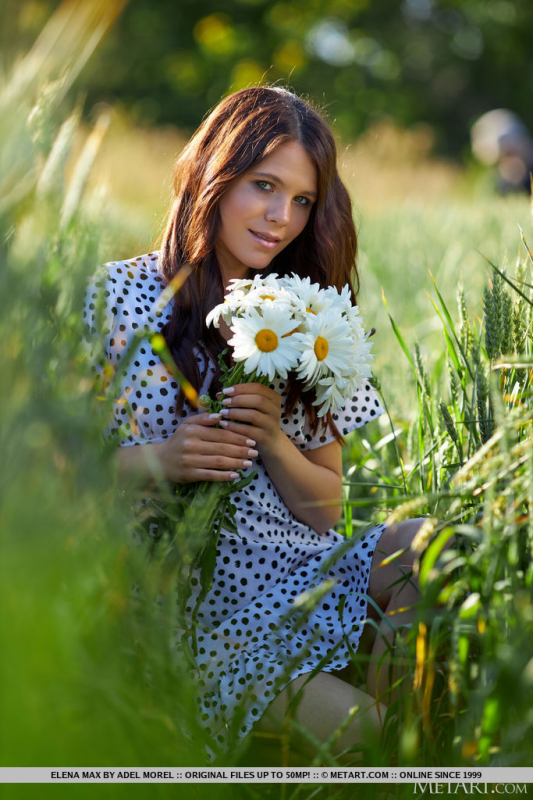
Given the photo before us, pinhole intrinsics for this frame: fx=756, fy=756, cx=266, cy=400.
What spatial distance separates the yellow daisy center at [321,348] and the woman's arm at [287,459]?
14 cm

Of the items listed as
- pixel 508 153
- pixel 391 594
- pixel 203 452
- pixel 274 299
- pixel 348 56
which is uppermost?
pixel 348 56

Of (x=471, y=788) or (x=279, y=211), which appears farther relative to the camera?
(x=279, y=211)

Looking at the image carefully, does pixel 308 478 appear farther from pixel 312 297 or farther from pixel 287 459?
pixel 312 297

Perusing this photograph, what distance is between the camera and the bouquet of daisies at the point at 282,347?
1.30m

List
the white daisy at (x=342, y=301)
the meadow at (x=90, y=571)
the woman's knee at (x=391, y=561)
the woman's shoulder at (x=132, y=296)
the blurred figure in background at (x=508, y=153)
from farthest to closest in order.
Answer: the blurred figure in background at (x=508, y=153)
the woman's shoulder at (x=132, y=296)
the woman's knee at (x=391, y=561)
the white daisy at (x=342, y=301)
the meadow at (x=90, y=571)

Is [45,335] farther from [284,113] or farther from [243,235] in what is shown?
[284,113]

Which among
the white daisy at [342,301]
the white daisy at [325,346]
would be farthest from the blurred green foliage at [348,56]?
the white daisy at [325,346]

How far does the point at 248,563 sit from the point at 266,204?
2.62ft

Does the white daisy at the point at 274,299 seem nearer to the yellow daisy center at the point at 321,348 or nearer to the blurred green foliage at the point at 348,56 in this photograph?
the yellow daisy center at the point at 321,348

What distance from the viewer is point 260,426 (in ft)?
4.84

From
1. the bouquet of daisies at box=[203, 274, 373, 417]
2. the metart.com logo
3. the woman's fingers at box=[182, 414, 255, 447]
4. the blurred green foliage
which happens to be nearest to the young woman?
the woman's fingers at box=[182, 414, 255, 447]

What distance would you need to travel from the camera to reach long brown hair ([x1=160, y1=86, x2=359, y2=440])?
66.6 inches

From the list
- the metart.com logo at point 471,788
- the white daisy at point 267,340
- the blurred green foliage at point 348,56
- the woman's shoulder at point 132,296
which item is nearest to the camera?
the metart.com logo at point 471,788

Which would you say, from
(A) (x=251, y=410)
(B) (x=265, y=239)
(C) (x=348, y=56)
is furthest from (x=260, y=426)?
(C) (x=348, y=56)
